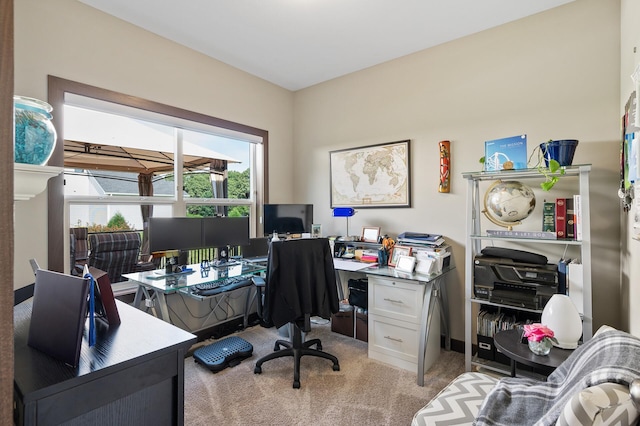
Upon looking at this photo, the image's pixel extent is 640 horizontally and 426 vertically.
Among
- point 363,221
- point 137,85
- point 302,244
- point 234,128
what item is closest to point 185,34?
point 137,85

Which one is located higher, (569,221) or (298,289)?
(569,221)

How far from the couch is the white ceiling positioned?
7.65 ft

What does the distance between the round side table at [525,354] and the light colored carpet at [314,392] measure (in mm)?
701

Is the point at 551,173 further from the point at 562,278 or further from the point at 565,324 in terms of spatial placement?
the point at 565,324

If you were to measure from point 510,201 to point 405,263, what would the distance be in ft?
3.02

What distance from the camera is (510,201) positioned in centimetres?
212

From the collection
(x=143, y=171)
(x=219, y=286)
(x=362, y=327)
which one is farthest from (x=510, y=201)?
(x=143, y=171)

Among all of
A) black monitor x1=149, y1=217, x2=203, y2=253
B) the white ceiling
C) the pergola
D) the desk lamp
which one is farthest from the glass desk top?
the white ceiling

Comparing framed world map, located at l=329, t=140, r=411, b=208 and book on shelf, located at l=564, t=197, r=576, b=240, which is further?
framed world map, located at l=329, t=140, r=411, b=208

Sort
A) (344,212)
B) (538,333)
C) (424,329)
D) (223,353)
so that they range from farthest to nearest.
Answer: (344,212) → (223,353) → (424,329) → (538,333)

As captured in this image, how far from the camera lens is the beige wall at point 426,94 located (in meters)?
2.14

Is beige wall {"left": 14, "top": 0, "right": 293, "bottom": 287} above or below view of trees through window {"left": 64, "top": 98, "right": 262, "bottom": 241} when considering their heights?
above

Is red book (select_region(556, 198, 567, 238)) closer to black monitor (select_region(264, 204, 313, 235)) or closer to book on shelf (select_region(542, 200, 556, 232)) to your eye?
book on shelf (select_region(542, 200, 556, 232))

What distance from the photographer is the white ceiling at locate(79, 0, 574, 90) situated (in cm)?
232
